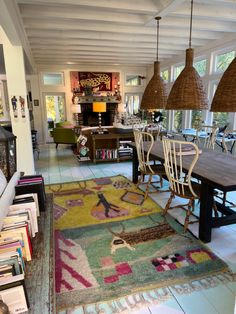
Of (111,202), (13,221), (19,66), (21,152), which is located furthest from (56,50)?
(13,221)

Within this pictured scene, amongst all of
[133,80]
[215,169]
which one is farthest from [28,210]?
[133,80]

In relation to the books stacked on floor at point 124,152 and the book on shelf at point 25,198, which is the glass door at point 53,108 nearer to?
the books stacked on floor at point 124,152

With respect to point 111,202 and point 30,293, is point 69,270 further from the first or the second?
point 111,202

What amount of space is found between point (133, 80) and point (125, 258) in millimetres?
8587

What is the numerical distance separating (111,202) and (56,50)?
4833 mm

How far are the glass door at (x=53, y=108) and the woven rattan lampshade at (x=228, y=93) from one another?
7977 mm

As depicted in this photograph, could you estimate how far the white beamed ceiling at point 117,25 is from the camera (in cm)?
342

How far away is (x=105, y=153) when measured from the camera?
5.55 meters

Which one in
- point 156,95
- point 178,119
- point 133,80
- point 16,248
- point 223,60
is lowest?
point 16,248

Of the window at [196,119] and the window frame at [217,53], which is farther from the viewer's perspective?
the window at [196,119]

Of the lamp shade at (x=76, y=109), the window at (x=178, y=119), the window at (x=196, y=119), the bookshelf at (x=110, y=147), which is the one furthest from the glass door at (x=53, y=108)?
the window at (x=196, y=119)

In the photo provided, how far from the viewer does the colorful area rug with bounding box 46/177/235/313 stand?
5.64 feet

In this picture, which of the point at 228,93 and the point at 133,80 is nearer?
the point at 228,93

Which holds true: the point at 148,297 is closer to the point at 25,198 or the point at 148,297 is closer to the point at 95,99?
the point at 25,198
